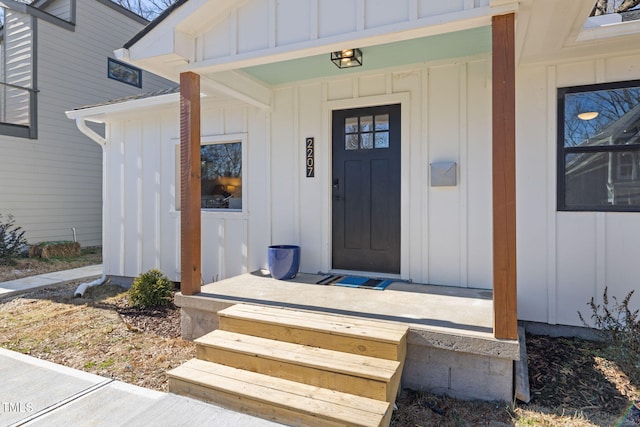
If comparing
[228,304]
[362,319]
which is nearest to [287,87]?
[228,304]

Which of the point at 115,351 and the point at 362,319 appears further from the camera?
the point at 115,351

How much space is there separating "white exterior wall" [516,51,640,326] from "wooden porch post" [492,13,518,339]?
1219 mm

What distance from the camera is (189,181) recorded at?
3.45m

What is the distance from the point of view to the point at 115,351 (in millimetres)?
3314

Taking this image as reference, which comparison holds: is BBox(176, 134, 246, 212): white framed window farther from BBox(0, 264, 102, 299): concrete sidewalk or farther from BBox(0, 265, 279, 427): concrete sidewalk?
BBox(0, 264, 102, 299): concrete sidewalk

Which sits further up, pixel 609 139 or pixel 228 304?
pixel 609 139

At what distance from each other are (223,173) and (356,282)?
235 cm

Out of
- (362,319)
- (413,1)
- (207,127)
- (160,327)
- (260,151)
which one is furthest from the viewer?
(207,127)

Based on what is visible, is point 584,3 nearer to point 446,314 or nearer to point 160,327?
point 446,314

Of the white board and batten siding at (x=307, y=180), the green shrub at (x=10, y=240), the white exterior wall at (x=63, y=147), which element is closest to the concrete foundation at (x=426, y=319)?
the white board and batten siding at (x=307, y=180)

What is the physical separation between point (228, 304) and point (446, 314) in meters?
1.80

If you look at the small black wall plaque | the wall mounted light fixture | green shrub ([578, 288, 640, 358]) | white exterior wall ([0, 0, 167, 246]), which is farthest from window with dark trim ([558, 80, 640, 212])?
the small black wall plaque

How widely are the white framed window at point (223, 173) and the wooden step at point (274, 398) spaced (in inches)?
102

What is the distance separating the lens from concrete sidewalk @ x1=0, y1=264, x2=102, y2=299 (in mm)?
5398
